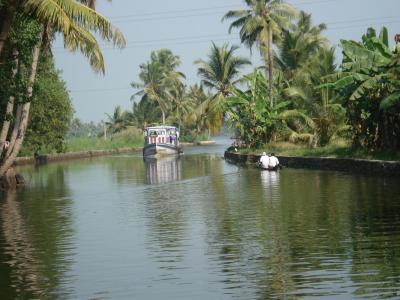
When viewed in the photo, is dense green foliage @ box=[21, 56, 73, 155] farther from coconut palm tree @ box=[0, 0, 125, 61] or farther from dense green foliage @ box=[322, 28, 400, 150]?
coconut palm tree @ box=[0, 0, 125, 61]

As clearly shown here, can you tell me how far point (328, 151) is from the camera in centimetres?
4091

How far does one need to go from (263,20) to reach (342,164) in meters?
19.4

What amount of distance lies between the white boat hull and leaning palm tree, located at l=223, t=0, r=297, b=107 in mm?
14780

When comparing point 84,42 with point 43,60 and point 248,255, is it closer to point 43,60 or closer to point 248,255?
point 248,255

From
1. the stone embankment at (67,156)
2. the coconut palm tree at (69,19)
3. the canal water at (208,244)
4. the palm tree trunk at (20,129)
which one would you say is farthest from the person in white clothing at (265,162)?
the stone embankment at (67,156)

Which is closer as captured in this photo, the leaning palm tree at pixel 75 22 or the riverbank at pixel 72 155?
the leaning palm tree at pixel 75 22

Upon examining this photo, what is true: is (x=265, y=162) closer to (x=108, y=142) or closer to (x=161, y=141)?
(x=161, y=141)

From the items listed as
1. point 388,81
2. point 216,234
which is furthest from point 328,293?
point 388,81

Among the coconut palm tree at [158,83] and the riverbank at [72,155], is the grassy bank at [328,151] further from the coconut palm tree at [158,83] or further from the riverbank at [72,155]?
the coconut palm tree at [158,83]

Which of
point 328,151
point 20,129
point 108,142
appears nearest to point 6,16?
point 20,129

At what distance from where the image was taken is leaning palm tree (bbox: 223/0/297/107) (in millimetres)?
52812

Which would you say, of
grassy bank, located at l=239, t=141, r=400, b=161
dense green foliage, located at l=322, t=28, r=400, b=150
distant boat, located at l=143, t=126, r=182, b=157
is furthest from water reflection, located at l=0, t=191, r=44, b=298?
distant boat, located at l=143, t=126, r=182, b=157

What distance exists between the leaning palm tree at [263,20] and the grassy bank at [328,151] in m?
6.57

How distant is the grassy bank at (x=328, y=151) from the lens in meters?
34.2
